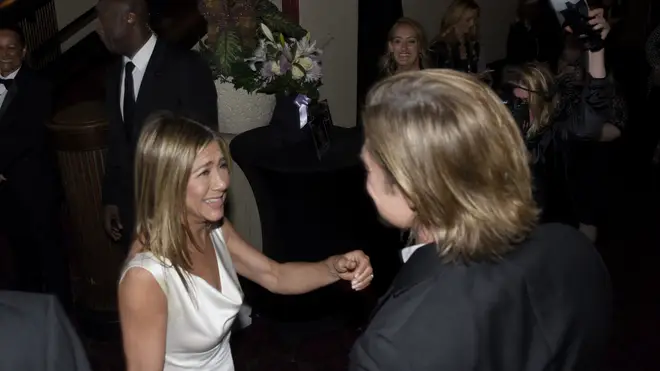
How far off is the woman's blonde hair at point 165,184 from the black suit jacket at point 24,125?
5.58ft

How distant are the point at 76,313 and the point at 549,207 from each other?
2.39m

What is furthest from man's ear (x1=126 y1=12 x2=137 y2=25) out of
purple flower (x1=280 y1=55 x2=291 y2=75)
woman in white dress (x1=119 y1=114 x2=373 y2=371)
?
woman in white dress (x1=119 y1=114 x2=373 y2=371)

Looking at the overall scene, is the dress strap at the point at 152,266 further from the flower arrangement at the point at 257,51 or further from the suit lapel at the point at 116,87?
the flower arrangement at the point at 257,51

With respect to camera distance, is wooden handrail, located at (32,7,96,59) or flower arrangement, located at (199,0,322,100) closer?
flower arrangement, located at (199,0,322,100)

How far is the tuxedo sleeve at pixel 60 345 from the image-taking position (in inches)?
47.3

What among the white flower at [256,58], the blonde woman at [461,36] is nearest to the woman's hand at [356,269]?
the white flower at [256,58]

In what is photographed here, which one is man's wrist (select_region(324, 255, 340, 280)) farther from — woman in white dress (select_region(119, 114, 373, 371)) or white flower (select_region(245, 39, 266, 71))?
white flower (select_region(245, 39, 266, 71))

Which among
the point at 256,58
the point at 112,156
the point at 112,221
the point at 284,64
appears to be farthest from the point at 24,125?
the point at 284,64

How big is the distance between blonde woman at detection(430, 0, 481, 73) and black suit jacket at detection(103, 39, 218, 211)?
1.78m

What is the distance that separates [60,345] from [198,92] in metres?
1.97

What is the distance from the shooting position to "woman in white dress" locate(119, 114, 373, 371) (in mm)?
1721

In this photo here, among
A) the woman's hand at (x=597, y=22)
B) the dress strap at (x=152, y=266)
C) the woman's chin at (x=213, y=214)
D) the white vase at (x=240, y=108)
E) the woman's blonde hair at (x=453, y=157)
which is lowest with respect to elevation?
the white vase at (x=240, y=108)

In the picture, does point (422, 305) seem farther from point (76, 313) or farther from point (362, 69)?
point (362, 69)

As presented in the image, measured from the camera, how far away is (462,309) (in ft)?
3.91
